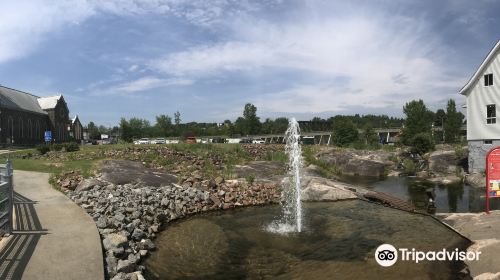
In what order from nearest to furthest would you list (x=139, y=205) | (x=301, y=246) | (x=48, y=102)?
(x=301, y=246), (x=139, y=205), (x=48, y=102)

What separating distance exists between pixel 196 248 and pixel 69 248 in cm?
475

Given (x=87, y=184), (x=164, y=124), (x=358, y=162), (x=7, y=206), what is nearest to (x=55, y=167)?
(x=87, y=184)

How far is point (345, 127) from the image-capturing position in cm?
8119

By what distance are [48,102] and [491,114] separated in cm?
8958

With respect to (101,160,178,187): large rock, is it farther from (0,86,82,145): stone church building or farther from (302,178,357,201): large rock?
(0,86,82,145): stone church building

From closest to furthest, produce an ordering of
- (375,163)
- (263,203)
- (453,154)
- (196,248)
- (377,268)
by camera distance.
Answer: (377,268) < (196,248) < (263,203) < (453,154) < (375,163)

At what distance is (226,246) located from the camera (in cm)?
1409

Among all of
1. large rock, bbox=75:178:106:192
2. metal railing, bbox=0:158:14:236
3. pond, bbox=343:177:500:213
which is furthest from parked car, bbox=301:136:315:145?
metal railing, bbox=0:158:14:236

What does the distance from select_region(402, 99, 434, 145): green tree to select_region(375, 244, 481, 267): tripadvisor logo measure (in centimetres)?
5395

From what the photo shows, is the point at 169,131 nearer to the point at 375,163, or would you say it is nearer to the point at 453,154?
the point at 375,163

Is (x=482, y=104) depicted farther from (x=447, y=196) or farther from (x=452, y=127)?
(x=452, y=127)

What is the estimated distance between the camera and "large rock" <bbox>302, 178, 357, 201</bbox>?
23.8m

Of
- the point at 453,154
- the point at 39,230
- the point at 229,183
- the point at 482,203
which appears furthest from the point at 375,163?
the point at 39,230

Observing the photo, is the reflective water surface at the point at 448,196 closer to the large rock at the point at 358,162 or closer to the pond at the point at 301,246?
the pond at the point at 301,246
